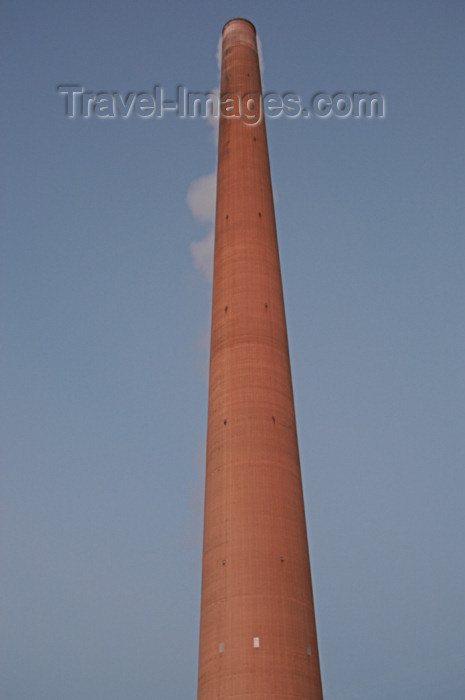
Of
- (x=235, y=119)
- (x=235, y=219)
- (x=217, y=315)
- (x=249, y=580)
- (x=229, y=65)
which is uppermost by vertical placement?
(x=229, y=65)

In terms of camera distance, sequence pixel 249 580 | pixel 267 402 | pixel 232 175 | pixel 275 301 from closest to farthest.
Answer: pixel 249 580 → pixel 267 402 → pixel 275 301 → pixel 232 175

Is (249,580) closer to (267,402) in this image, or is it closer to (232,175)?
(267,402)

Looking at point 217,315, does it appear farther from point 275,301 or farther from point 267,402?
point 267,402

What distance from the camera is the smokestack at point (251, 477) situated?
2775cm

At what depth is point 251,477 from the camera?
102ft

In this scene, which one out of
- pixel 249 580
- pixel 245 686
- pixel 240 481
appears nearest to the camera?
pixel 245 686

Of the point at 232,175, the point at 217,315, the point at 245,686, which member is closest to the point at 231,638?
the point at 245,686

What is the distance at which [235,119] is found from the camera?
140ft

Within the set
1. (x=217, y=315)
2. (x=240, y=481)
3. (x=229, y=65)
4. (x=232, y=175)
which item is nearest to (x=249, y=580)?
(x=240, y=481)

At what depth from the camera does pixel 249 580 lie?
94.3ft

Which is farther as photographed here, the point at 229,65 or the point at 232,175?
the point at 229,65

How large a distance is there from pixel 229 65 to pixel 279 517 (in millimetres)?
28740

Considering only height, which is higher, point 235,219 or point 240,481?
point 235,219

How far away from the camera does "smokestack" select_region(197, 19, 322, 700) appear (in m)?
27.8
